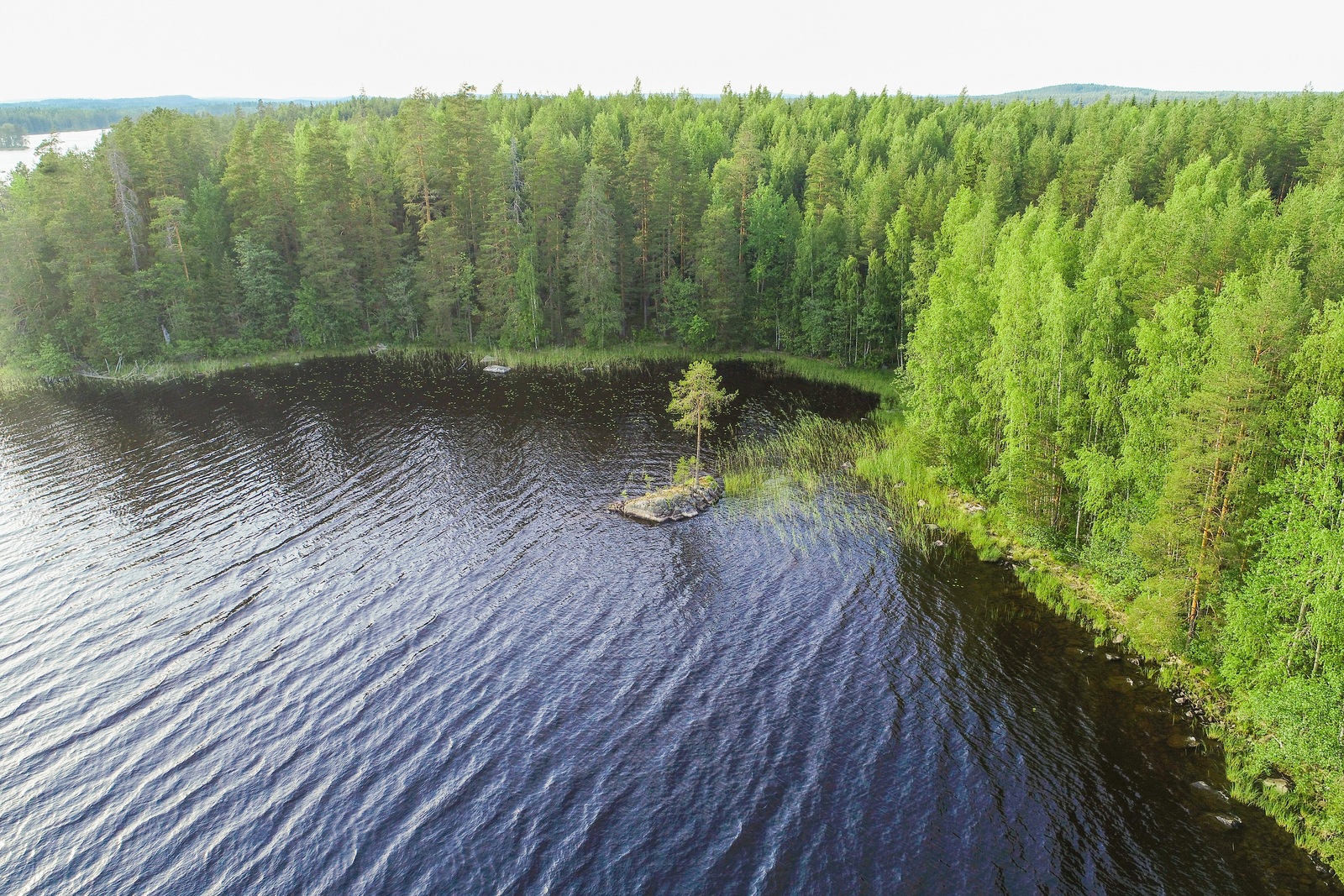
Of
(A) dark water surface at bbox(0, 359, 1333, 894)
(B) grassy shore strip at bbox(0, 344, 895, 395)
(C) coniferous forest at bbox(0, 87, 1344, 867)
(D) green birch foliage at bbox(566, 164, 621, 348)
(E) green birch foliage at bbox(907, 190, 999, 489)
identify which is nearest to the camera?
(A) dark water surface at bbox(0, 359, 1333, 894)

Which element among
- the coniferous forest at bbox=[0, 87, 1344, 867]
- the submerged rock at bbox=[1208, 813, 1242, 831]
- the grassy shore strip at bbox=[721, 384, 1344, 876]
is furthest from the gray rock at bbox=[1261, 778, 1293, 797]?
the submerged rock at bbox=[1208, 813, 1242, 831]

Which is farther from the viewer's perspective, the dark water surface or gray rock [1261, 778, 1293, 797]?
gray rock [1261, 778, 1293, 797]

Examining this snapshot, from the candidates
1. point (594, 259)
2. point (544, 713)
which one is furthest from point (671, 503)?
point (594, 259)

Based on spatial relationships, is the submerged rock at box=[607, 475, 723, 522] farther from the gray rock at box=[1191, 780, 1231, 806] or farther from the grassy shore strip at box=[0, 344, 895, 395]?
the grassy shore strip at box=[0, 344, 895, 395]

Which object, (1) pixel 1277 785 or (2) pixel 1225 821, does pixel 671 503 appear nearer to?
(2) pixel 1225 821

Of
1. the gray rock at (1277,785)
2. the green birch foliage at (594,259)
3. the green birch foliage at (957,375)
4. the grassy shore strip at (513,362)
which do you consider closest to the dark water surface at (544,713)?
the gray rock at (1277,785)

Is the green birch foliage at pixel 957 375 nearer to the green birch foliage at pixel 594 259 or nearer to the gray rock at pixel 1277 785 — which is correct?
the gray rock at pixel 1277 785
